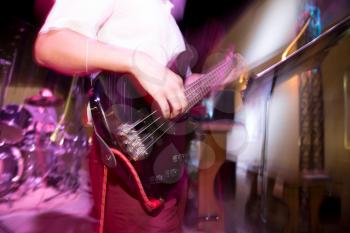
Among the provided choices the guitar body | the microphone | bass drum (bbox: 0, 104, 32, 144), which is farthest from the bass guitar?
the microphone

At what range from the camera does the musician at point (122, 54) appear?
543 mm

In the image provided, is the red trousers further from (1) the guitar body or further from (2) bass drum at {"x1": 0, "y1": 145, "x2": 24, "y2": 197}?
(2) bass drum at {"x1": 0, "y1": 145, "x2": 24, "y2": 197}

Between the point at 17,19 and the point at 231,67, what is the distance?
2930 millimetres

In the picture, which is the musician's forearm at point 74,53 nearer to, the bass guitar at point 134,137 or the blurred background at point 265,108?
the bass guitar at point 134,137

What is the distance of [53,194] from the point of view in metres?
2.81

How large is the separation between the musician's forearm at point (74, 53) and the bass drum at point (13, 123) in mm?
1939

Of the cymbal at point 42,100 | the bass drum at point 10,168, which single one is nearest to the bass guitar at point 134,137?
the bass drum at point 10,168

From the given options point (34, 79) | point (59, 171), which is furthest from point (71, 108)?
point (34, 79)

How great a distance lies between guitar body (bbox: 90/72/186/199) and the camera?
616mm

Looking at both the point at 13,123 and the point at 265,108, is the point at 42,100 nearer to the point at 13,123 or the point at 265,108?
the point at 13,123

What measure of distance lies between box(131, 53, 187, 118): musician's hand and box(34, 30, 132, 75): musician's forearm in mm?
43

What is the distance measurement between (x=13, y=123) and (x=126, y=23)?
206 centimetres

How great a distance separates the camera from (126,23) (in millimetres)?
687

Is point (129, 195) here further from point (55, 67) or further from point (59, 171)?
point (59, 171)
